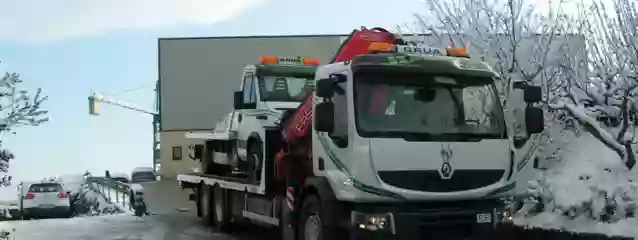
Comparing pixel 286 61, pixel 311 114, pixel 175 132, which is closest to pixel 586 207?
pixel 311 114

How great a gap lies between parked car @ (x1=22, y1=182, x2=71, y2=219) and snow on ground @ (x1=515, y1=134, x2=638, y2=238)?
17.2 metres

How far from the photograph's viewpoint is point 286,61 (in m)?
13.8

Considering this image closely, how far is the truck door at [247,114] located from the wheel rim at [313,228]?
2766mm

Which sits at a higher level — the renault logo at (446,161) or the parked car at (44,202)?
the renault logo at (446,161)

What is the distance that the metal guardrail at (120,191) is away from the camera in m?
23.1

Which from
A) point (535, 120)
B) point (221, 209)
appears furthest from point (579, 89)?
point (221, 209)

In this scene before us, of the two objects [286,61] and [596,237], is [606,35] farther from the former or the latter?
[286,61]

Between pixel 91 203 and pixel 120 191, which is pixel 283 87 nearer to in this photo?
pixel 120 191

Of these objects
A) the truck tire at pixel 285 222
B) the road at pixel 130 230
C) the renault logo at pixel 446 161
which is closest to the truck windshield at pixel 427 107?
the renault logo at pixel 446 161

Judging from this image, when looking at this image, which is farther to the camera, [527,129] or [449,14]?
[449,14]

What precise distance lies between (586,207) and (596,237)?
831 mm

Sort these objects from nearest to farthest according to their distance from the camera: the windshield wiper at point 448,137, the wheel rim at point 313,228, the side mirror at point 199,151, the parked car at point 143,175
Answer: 1. the windshield wiper at point 448,137
2. the wheel rim at point 313,228
3. the side mirror at point 199,151
4. the parked car at point 143,175

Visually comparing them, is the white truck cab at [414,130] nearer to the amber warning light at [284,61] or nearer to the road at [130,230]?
the amber warning light at [284,61]

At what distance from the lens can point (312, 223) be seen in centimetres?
957
